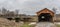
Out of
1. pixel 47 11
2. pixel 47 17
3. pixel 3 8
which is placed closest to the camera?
pixel 47 11

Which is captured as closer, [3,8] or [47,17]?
[47,17]

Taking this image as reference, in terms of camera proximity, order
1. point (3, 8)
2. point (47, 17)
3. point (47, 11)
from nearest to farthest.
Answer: point (47, 11) < point (47, 17) < point (3, 8)

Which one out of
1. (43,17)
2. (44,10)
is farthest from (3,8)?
(44,10)

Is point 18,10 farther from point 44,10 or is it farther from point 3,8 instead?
point 44,10

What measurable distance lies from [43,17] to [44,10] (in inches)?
373

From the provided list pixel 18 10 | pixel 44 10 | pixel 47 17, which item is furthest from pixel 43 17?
pixel 18 10

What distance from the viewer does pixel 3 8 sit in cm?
9744

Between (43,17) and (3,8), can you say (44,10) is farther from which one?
(3,8)

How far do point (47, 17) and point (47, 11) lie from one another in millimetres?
8112

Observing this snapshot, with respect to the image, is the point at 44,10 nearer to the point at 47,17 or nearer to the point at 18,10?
the point at 47,17

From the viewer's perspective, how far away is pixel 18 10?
97.8 meters

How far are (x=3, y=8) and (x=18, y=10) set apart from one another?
945cm

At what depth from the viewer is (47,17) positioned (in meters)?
47.6

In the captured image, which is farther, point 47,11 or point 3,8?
point 3,8
